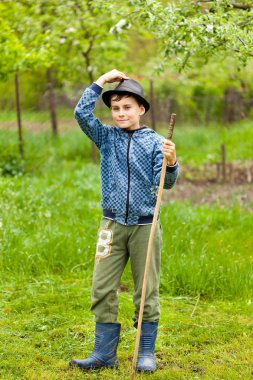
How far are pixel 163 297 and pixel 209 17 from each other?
2.14 m

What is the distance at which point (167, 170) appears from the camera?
12.9 ft

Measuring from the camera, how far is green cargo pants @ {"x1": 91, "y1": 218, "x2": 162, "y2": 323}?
409cm

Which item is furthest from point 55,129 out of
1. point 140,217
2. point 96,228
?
point 140,217

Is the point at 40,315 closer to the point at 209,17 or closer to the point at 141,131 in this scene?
the point at 141,131

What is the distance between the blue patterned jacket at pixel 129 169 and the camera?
4.05 meters

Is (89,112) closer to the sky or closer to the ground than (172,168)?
closer to the sky

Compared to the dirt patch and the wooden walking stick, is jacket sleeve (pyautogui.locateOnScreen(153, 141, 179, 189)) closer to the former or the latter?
the wooden walking stick

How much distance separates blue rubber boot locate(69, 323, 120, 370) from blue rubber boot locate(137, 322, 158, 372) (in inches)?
6.5

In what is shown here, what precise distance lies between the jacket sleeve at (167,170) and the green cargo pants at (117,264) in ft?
0.95

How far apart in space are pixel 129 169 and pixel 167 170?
0.82 feet

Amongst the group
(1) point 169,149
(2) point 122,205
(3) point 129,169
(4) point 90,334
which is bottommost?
(4) point 90,334

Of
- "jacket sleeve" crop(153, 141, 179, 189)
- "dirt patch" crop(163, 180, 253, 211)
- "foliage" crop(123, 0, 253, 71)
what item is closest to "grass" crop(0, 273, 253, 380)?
"jacket sleeve" crop(153, 141, 179, 189)

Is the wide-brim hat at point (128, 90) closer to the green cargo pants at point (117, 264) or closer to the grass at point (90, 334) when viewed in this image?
the green cargo pants at point (117, 264)

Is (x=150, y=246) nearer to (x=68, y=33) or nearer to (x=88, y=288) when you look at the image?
(x=88, y=288)
